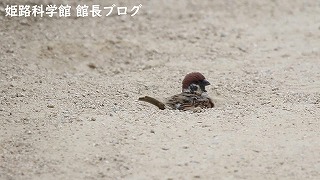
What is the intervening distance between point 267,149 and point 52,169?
1614 mm

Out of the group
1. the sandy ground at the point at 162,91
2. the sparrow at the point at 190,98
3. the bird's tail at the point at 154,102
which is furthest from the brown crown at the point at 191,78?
the bird's tail at the point at 154,102

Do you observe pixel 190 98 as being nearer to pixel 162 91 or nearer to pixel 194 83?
pixel 194 83

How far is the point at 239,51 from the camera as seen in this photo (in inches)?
333

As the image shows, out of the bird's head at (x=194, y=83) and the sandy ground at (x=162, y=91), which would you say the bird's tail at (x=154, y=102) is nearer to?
the sandy ground at (x=162, y=91)

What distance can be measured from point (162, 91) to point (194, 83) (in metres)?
0.44

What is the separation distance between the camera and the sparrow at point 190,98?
6395 millimetres

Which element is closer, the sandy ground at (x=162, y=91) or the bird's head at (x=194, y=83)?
the sandy ground at (x=162, y=91)

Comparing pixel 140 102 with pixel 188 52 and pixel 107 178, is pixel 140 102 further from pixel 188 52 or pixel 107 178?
pixel 188 52

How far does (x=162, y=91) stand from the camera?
23.0 ft

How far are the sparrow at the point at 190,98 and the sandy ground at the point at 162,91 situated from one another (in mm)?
156

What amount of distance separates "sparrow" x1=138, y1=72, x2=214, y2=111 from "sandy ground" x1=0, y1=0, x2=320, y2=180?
0.51ft

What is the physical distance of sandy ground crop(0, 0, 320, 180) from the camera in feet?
16.8

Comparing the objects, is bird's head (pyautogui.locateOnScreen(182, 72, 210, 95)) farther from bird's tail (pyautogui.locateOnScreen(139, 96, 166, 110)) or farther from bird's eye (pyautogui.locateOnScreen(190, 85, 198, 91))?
bird's tail (pyautogui.locateOnScreen(139, 96, 166, 110))

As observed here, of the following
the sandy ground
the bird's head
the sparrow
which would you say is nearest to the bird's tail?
the sparrow
